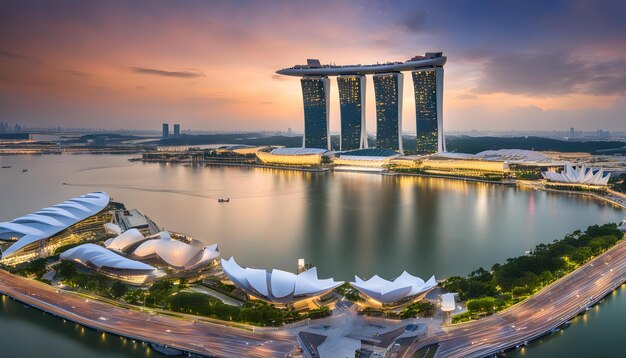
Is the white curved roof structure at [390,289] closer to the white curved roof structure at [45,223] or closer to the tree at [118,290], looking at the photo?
the tree at [118,290]

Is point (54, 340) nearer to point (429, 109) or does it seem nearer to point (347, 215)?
point (347, 215)

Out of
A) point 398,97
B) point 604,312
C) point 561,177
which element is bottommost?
point 604,312

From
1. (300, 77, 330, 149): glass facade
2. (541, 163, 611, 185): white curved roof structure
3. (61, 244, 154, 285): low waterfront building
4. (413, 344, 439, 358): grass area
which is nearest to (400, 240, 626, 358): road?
(413, 344, 439, 358): grass area

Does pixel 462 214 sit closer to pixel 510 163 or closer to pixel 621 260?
pixel 621 260

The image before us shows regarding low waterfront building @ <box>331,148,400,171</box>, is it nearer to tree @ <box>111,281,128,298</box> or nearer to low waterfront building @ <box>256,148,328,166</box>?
low waterfront building @ <box>256,148,328,166</box>

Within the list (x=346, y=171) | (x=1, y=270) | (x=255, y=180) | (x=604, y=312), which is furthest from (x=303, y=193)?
(x=604, y=312)

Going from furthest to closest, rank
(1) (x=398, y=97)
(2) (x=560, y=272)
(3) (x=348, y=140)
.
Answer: (3) (x=348, y=140) → (1) (x=398, y=97) → (2) (x=560, y=272)

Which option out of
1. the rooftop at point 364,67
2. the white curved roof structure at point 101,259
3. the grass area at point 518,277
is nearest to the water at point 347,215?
the grass area at point 518,277
